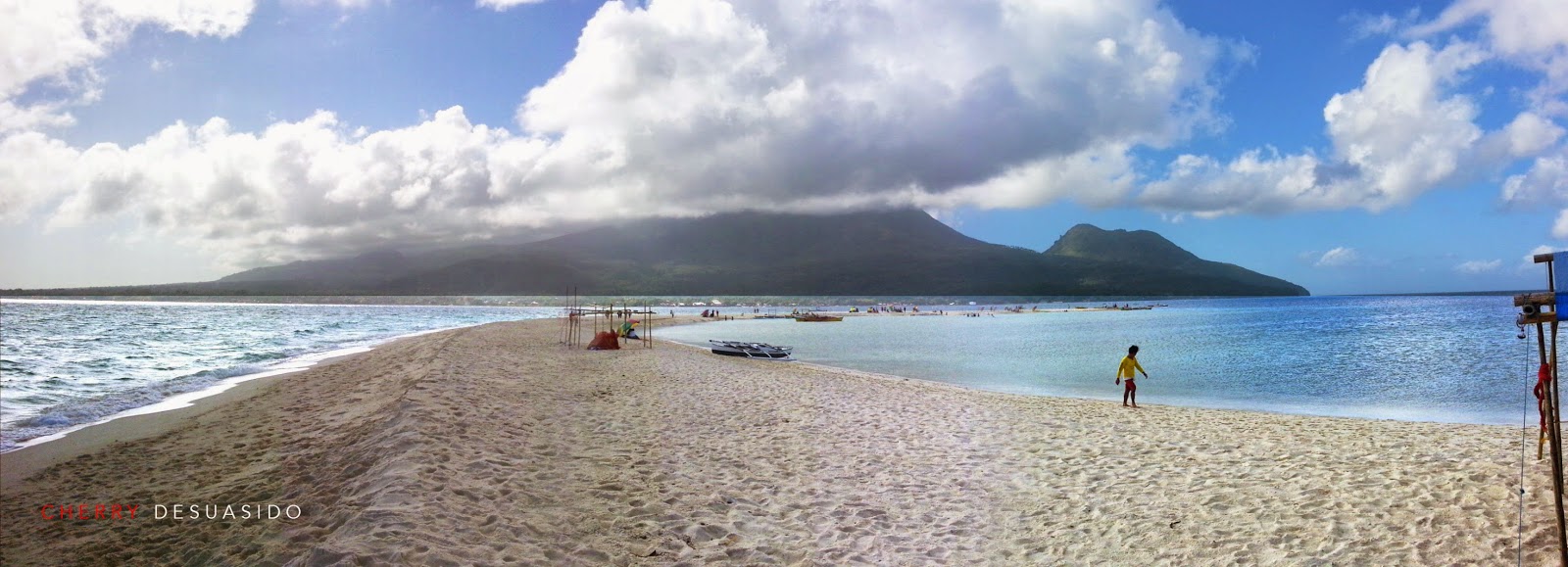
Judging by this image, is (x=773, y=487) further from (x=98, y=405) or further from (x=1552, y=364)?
(x=98, y=405)

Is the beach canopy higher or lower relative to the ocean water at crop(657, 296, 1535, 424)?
higher

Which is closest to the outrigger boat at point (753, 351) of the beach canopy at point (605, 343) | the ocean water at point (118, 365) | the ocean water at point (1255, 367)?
the ocean water at point (1255, 367)

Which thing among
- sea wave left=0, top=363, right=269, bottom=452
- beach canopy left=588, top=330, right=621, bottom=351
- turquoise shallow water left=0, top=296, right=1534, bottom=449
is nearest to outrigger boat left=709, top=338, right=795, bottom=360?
turquoise shallow water left=0, top=296, right=1534, bottom=449

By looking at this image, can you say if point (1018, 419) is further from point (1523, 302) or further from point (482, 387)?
point (482, 387)

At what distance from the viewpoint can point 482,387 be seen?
52.2ft

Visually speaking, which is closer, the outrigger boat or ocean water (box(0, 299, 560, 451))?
ocean water (box(0, 299, 560, 451))

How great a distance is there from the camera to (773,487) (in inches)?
359

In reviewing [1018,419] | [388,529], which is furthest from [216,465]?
[1018,419]

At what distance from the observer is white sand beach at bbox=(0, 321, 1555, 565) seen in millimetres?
6855

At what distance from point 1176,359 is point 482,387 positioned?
30.9m

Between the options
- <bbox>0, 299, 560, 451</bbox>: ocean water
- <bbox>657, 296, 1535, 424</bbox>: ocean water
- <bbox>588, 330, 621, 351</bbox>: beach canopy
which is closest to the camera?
<bbox>0, 299, 560, 451</bbox>: ocean water

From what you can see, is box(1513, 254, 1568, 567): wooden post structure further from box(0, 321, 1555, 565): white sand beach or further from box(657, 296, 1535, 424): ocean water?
box(657, 296, 1535, 424): ocean water

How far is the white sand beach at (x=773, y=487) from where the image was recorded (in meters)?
6.86

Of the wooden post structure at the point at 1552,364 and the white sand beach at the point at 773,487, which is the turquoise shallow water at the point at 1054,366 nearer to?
the white sand beach at the point at 773,487
